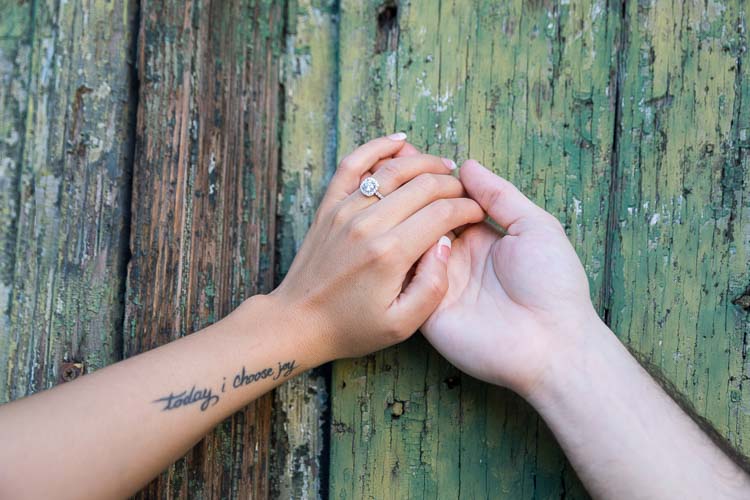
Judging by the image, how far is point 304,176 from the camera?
5.04 feet

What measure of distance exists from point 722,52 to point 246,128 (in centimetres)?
120

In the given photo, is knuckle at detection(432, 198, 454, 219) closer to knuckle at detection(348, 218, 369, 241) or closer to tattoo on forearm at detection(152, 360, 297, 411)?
knuckle at detection(348, 218, 369, 241)

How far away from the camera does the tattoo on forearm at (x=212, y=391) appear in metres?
1.12

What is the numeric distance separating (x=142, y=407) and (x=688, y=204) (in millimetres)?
1288

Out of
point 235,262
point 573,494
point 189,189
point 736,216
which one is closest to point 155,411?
point 235,262

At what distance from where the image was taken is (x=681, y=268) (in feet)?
4.41

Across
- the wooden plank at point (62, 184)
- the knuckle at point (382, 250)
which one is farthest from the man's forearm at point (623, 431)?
the wooden plank at point (62, 184)

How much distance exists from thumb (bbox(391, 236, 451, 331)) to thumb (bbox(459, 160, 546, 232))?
159 millimetres

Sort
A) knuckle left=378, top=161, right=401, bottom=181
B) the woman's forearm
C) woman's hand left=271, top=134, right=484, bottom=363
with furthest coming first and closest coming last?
knuckle left=378, top=161, right=401, bottom=181 → woman's hand left=271, top=134, right=484, bottom=363 → the woman's forearm

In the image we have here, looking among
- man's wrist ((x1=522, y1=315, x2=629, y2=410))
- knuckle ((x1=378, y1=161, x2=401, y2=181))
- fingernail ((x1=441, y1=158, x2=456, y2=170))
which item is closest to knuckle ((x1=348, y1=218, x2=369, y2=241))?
knuckle ((x1=378, y1=161, x2=401, y2=181))

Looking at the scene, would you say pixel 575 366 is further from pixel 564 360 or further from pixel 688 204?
pixel 688 204

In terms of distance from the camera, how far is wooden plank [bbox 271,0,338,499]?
1.42m

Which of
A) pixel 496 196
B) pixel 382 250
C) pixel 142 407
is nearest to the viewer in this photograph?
pixel 142 407

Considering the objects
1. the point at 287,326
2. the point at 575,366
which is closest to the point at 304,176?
the point at 287,326
